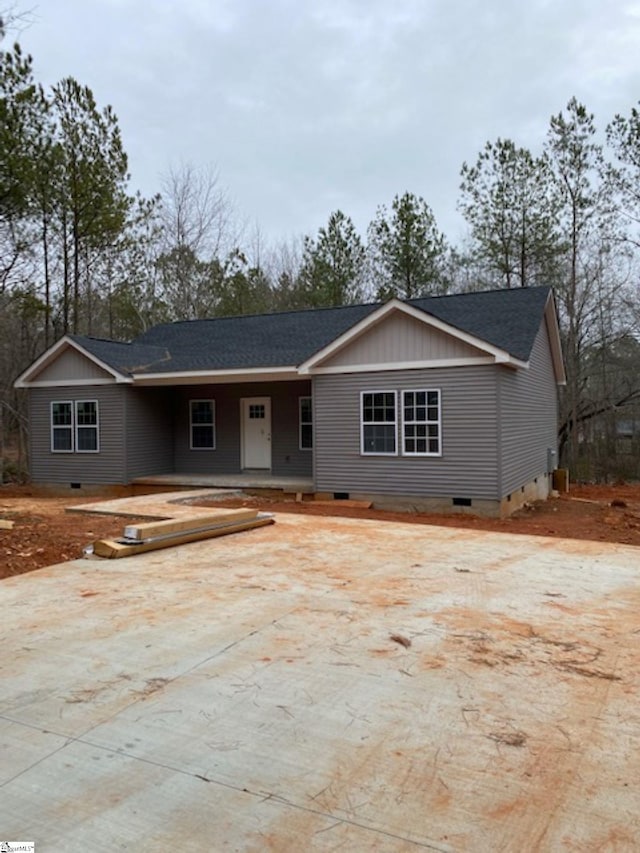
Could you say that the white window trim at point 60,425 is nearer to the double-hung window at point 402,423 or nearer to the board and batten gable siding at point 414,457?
the board and batten gable siding at point 414,457

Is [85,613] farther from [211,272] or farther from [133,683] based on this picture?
[211,272]

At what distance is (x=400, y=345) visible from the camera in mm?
11484

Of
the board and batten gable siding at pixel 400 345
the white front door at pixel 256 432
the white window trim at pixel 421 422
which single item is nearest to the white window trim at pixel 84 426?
the white front door at pixel 256 432

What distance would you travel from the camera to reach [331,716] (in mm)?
3027

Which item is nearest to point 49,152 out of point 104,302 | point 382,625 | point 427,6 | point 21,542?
point 104,302

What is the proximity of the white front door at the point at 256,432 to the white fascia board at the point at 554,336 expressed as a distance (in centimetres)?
680

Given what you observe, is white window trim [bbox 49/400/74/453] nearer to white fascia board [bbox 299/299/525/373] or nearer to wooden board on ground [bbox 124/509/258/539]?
white fascia board [bbox 299/299/525/373]

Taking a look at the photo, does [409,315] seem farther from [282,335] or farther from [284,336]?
[282,335]

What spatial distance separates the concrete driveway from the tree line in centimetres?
1474

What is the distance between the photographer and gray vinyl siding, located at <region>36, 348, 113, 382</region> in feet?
48.2

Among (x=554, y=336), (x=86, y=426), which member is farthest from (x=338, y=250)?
(x=86, y=426)

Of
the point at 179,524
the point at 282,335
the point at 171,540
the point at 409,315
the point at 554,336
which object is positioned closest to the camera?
the point at 171,540

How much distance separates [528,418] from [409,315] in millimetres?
3964

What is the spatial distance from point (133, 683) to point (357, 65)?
14.9m
